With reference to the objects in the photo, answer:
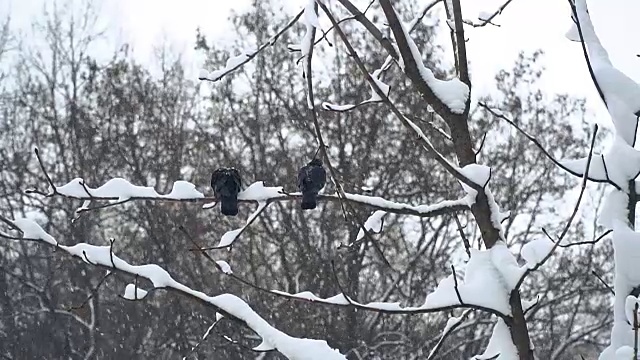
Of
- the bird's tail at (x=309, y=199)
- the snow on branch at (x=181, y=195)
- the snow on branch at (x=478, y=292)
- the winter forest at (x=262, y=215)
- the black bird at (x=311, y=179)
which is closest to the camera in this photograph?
the snow on branch at (x=478, y=292)

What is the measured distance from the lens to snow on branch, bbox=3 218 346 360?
175 cm

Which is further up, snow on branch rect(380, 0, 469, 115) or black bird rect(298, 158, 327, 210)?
black bird rect(298, 158, 327, 210)

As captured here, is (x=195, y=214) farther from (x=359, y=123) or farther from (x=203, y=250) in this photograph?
(x=203, y=250)

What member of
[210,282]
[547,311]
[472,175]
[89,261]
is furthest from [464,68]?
[547,311]

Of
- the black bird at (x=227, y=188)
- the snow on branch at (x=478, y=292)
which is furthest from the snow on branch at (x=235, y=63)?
the snow on branch at (x=478, y=292)

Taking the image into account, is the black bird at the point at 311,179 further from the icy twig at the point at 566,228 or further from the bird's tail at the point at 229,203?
the icy twig at the point at 566,228

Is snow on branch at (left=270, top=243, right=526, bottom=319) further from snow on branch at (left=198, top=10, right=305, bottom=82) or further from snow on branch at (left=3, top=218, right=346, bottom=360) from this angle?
snow on branch at (left=198, top=10, right=305, bottom=82)

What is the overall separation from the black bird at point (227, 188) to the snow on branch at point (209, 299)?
1.56ft

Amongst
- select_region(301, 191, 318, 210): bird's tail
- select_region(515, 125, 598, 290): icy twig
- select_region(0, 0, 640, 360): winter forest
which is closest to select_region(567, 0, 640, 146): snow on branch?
select_region(515, 125, 598, 290): icy twig

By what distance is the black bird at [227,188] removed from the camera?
229 centimetres

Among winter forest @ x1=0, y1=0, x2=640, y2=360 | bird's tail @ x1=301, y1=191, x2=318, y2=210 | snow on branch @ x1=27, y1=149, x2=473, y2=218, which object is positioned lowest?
snow on branch @ x1=27, y1=149, x2=473, y2=218

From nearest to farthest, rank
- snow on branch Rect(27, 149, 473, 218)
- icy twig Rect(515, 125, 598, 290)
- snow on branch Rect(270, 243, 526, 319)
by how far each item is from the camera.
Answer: icy twig Rect(515, 125, 598, 290) < snow on branch Rect(270, 243, 526, 319) < snow on branch Rect(27, 149, 473, 218)

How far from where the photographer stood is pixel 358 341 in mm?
10508

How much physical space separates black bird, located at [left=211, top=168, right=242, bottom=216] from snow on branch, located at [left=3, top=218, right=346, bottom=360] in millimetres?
476
